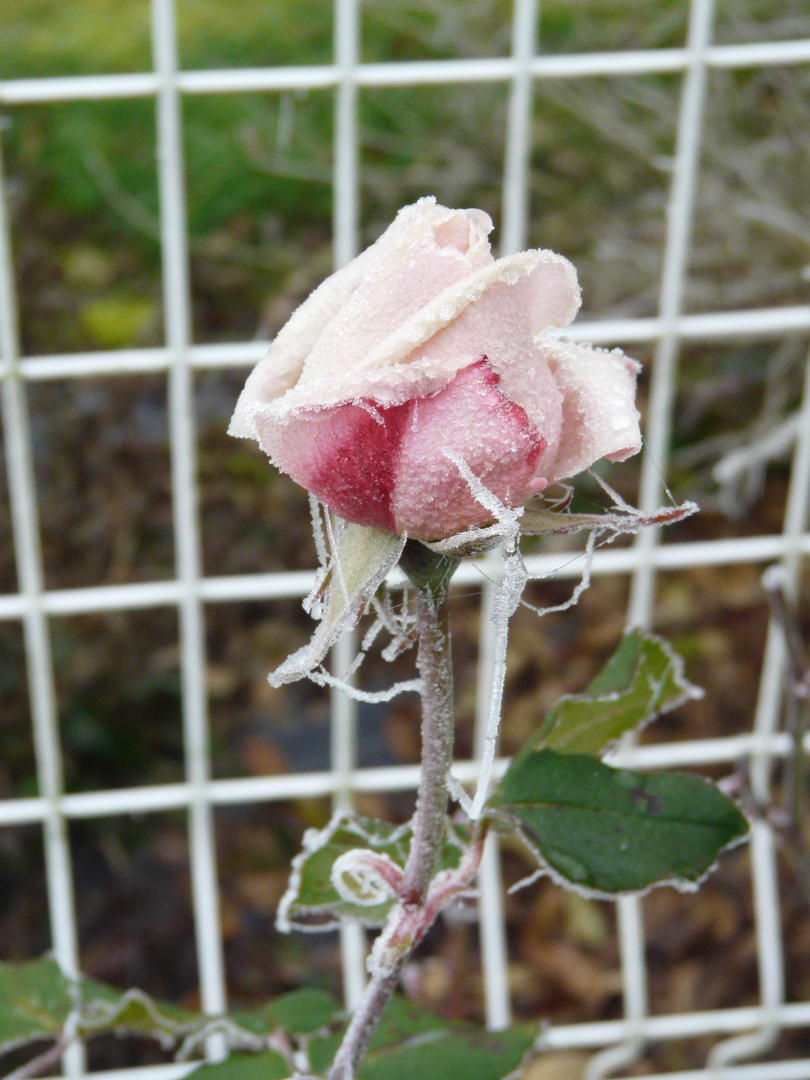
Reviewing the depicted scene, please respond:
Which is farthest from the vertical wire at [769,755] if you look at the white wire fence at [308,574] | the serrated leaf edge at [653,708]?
the serrated leaf edge at [653,708]

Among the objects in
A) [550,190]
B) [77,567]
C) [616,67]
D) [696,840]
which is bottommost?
[696,840]

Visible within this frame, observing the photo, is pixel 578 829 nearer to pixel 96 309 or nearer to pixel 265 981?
pixel 265 981

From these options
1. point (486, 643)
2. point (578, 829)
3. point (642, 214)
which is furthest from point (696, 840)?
point (642, 214)

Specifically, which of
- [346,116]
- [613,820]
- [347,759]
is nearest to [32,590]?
[347,759]

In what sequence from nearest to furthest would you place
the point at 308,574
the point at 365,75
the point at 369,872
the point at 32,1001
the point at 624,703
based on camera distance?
the point at 369,872 < the point at 624,703 < the point at 32,1001 < the point at 365,75 < the point at 308,574

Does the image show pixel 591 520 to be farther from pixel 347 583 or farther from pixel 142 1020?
pixel 142 1020

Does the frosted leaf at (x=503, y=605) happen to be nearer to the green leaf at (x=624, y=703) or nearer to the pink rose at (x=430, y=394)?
the pink rose at (x=430, y=394)
